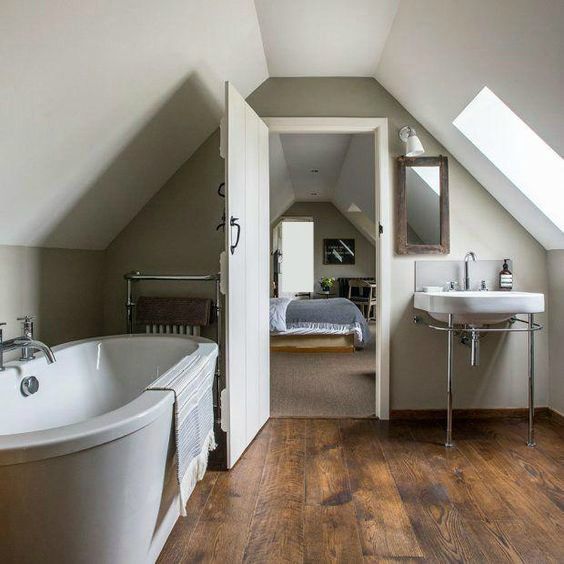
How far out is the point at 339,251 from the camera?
915 cm

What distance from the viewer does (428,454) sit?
2.46 meters

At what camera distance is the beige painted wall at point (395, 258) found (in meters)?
2.98

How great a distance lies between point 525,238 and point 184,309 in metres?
2.28

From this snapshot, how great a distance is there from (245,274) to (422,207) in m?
1.31

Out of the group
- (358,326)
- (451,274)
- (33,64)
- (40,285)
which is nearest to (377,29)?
(451,274)

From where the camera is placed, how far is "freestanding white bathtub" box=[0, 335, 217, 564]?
102 cm

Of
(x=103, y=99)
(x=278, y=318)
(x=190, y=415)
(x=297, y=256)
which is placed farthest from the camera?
(x=297, y=256)

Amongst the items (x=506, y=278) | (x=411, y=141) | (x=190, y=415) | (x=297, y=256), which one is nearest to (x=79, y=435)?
(x=190, y=415)

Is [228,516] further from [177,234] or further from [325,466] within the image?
[177,234]

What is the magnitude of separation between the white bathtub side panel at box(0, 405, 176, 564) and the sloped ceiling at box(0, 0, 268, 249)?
114 cm

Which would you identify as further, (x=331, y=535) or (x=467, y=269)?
(x=467, y=269)

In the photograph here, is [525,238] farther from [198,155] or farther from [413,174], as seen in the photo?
[198,155]

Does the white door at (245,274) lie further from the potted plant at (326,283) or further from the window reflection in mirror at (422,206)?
the potted plant at (326,283)

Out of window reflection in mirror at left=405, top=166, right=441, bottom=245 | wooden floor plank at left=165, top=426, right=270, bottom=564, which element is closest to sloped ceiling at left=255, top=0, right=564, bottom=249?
window reflection in mirror at left=405, top=166, right=441, bottom=245
